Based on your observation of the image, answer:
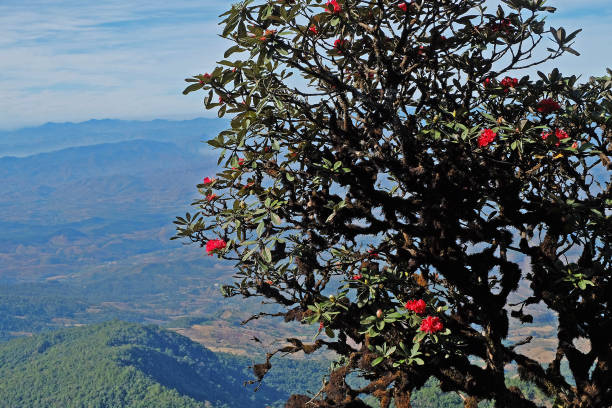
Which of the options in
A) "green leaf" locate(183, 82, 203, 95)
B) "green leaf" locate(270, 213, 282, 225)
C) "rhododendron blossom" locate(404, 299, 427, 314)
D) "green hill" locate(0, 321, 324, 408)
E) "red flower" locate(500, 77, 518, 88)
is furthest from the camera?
"green hill" locate(0, 321, 324, 408)

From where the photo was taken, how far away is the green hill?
146500mm

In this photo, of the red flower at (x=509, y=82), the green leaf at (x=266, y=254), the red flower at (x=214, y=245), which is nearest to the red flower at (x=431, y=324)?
the green leaf at (x=266, y=254)

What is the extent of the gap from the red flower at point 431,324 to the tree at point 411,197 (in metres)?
0.01

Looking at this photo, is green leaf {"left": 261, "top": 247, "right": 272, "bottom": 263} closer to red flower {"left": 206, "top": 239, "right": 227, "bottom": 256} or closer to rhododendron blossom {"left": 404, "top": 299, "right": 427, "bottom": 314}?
red flower {"left": 206, "top": 239, "right": 227, "bottom": 256}

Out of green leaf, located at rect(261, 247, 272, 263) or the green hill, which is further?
the green hill

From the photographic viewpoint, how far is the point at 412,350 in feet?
16.9

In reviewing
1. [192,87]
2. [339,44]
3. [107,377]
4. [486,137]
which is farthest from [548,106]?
[107,377]

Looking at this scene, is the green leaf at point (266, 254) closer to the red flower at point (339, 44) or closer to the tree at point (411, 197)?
the tree at point (411, 197)

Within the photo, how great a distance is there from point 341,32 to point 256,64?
936 mm

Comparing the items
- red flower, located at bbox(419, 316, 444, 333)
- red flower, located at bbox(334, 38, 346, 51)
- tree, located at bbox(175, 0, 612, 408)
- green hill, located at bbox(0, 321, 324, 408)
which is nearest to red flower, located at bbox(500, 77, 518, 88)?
tree, located at bbox(175, 0, 612, 408)

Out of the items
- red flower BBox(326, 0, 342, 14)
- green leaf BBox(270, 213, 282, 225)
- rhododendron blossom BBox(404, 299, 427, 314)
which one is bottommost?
rhododendron blossom BBox(404, 299, 427, 314)

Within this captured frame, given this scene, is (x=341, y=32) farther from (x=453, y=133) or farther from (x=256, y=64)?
(x=453, y=133)

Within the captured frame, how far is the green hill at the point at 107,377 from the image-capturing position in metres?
146

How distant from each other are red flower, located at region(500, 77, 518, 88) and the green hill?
130 meters
